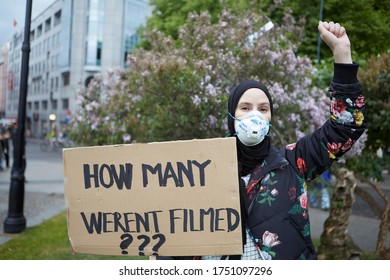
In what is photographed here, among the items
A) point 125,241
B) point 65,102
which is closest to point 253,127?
point 125,241

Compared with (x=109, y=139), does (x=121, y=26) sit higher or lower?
higher

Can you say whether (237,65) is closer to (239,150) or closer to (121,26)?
(121,26)

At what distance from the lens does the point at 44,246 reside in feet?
15.4

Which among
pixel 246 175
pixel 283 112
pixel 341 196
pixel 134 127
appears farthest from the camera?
pixel 134 127

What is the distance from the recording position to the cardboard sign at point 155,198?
5.50ft

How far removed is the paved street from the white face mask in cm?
386

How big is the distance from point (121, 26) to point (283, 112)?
1985mm

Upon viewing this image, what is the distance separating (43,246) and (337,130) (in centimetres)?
419

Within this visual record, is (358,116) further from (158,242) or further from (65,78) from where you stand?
(65,78)

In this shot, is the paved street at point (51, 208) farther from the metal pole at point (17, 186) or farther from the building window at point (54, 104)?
the building window at point (54, 104)

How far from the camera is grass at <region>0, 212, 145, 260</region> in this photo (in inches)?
165
